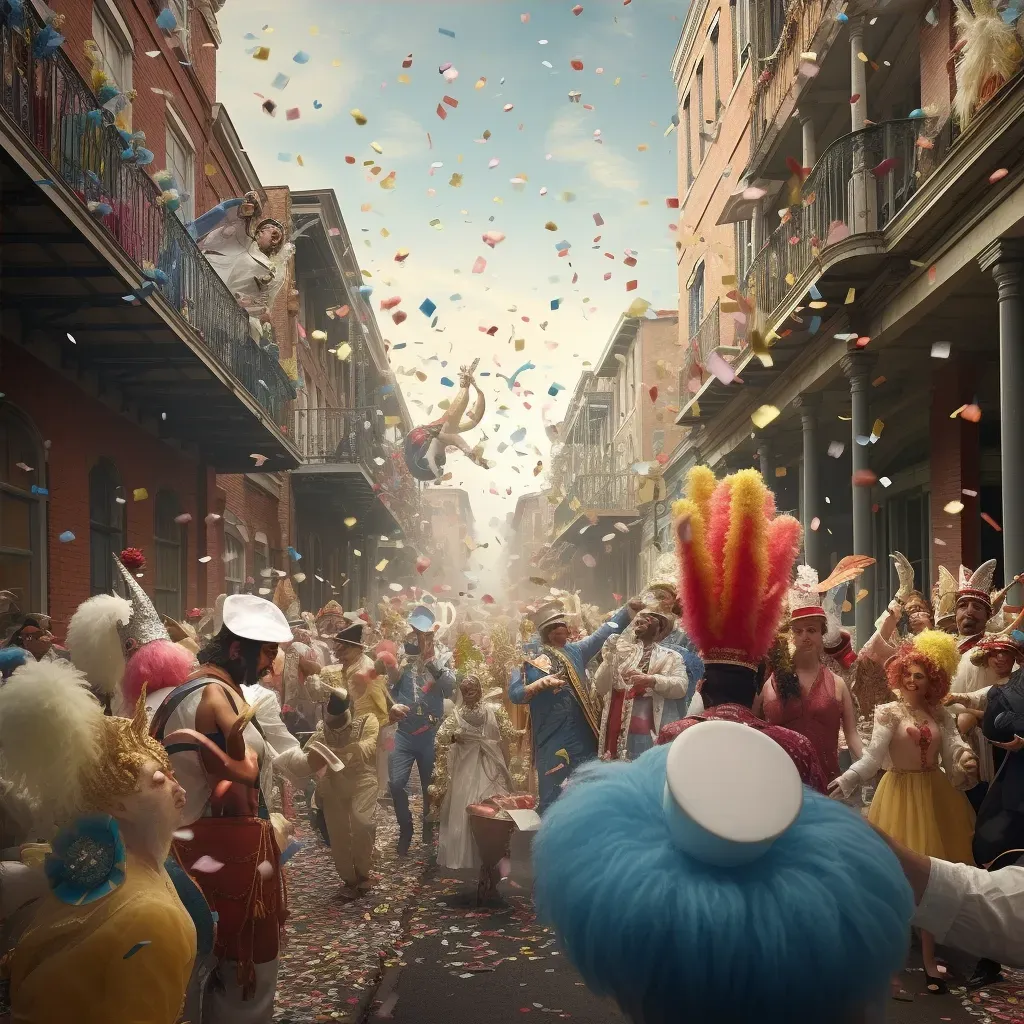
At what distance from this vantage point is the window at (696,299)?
24578 mm

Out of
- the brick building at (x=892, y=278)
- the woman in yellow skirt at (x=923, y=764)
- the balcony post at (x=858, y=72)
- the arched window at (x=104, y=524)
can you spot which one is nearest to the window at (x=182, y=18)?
the arched window at (x=104, y=524)

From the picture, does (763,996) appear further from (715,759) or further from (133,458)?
(133,458)

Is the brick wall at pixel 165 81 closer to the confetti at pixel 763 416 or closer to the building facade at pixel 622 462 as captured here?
the confetti at pixel 763 416

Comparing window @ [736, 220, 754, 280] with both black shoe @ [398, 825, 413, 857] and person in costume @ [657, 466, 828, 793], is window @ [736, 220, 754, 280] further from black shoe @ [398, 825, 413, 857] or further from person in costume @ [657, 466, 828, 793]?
person in costume @ [657, 466, 828, 793]

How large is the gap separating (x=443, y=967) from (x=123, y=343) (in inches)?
312

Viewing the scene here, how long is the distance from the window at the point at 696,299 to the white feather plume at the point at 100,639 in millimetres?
20221

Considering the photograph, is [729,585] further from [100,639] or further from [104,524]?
[104,524]

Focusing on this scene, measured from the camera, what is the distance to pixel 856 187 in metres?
12.1

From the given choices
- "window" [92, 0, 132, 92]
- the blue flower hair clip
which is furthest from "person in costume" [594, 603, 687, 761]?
"window" [92, 0, 132, 92]

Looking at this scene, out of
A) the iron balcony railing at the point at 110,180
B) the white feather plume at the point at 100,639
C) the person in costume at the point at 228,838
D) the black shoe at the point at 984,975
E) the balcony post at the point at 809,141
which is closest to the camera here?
the person in costume at the point at 228,838

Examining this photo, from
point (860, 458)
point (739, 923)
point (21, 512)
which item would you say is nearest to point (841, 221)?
point (860, 458)

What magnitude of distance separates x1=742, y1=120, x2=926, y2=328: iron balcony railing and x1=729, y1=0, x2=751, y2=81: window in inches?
266

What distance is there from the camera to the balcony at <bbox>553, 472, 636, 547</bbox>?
35.1m

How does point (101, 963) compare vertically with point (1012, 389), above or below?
below
